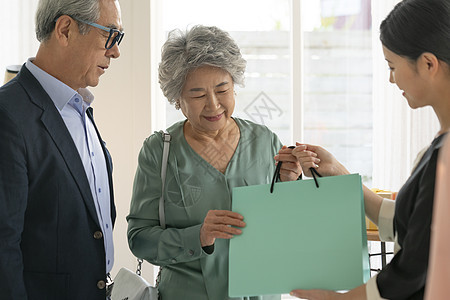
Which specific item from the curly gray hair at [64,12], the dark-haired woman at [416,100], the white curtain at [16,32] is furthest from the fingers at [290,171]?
the white curtain at [16,32]

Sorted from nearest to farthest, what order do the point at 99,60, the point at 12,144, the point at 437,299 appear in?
the point at 437,299 → the point at 12,144 → the point at 99,60

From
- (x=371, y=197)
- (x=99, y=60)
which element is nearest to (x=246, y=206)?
(x=371, y=197)

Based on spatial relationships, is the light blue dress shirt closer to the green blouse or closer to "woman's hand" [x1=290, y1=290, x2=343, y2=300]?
the green blouse

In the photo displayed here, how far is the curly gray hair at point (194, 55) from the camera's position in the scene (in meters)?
1.62

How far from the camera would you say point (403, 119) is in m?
3.90

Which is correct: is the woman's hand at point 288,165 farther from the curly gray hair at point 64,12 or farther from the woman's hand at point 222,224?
the curly gray hair at point 64,12

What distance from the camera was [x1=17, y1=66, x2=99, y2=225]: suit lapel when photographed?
136cm

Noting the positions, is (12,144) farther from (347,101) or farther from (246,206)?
(347,101)

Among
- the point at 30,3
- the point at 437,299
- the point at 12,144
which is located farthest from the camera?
the point at 30,3

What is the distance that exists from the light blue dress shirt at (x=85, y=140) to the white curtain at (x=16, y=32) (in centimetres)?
236

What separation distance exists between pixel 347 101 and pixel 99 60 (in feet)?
10.0

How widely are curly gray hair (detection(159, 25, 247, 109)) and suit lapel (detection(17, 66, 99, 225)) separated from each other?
415mm

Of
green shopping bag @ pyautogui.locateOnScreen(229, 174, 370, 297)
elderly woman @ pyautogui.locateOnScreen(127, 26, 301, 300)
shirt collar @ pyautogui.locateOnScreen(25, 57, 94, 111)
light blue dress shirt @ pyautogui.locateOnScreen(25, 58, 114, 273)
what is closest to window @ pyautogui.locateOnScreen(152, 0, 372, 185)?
elderly woman @ pyautogui.locateOnScreen(127, 26, 301, 300)

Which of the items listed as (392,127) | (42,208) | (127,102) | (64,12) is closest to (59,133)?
(42,208)
